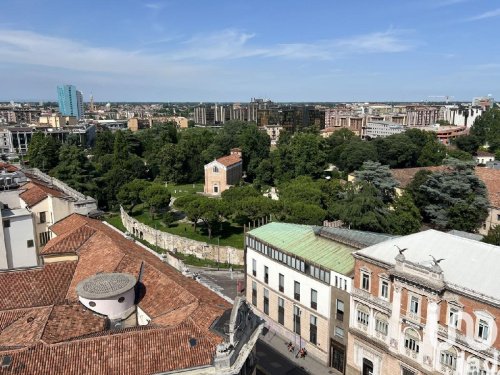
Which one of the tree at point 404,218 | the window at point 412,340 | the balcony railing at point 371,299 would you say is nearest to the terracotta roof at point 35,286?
the balcony railing at point 371,299

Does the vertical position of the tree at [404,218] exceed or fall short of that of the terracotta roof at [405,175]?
it falls short

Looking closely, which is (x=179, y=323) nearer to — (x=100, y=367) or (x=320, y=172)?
(x=100, y=367)

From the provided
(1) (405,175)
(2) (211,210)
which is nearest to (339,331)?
(2) (211,210)

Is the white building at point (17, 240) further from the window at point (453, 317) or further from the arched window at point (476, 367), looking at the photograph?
the arched window at point (476, 367)

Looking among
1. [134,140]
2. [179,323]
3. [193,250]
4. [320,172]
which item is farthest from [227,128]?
[179,323]

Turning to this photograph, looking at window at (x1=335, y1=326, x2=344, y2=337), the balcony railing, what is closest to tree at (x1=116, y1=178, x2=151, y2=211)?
window at (x1=335, y1=326, x2=344, y2=337)

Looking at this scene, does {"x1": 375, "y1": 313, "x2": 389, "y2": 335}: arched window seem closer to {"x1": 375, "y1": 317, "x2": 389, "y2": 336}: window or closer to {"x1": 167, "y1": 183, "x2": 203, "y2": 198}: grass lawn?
{"x1": 375, "y1": 317, "x2": 389, "y2": 336}: window

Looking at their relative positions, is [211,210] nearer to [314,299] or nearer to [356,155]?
[314,299]
